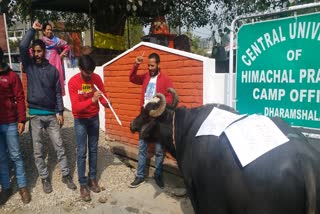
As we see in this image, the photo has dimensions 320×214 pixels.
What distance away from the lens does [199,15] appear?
1149 centimetres

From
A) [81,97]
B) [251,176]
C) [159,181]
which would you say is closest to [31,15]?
[81,97]

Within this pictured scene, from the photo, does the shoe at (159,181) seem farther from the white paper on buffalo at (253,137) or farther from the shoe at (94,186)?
the white paper on buffalo at (253,137)

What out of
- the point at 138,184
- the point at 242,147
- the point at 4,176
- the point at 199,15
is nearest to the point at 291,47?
the point at 242,147

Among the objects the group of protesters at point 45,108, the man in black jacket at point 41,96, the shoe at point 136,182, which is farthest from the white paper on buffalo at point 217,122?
the man in black jacket at point 41,96

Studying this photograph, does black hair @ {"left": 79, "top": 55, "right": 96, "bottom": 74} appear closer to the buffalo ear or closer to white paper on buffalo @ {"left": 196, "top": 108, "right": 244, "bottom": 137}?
the buffalo ear

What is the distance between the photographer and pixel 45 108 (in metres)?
4.64

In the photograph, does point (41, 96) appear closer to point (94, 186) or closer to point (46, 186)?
point (46, 186)

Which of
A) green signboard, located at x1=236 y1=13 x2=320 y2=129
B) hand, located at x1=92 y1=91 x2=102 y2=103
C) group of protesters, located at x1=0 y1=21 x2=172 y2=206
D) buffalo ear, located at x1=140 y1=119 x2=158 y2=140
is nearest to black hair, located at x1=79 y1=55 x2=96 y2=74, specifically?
group of protesters, located at x1=0 y1=21 x2=172 y2=206

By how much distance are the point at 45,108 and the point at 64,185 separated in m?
1.23

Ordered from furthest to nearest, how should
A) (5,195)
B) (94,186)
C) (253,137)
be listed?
(94,186), (5,195), (253,137)

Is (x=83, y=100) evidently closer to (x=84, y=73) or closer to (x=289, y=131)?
(x=84, y=73)

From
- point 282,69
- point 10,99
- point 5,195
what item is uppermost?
point 282,69

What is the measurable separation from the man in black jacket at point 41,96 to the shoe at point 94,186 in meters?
0.58

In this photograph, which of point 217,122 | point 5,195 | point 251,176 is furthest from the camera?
point 5,195
